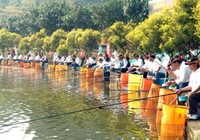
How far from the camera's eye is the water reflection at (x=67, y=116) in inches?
456

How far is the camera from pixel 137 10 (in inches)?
2115

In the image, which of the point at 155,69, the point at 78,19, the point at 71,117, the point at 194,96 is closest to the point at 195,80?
the point at 194,96

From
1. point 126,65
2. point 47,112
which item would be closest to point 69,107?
point 47,112

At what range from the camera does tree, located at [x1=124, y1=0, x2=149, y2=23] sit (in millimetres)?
53125

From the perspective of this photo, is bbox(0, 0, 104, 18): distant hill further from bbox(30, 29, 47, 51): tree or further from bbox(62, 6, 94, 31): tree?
bbox(30, 29, 47, 51): tree

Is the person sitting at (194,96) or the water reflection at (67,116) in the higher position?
the person sitting at (194,96)

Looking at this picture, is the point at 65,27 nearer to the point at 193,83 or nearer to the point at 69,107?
the point at 69,107

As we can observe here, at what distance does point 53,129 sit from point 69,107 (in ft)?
13.7

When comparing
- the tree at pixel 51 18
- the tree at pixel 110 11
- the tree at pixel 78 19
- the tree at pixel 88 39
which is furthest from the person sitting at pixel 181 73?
the tree at pixel 51 18

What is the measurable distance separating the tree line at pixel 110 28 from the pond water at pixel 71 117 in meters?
2.27

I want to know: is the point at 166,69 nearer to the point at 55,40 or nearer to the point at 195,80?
the point at 195,80

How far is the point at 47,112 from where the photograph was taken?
15203mm

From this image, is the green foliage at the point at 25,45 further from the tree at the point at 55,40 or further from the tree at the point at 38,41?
the tree at the point at 55,40

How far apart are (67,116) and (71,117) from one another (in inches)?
8.6
